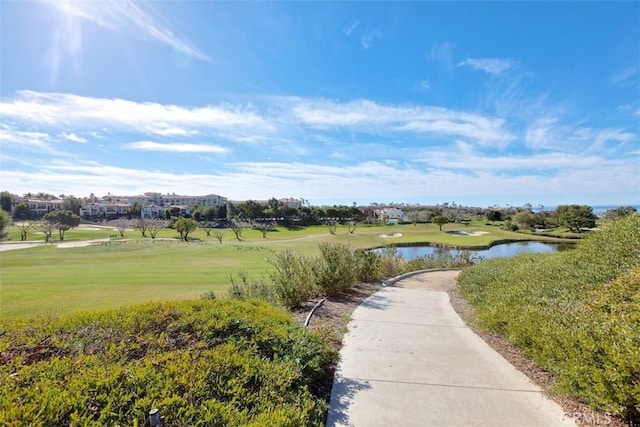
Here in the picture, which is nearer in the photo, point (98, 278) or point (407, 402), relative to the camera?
point (407, 402)

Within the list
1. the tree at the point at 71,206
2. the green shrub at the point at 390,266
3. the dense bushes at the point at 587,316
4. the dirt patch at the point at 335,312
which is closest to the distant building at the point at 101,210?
the tree at the point at 71,206

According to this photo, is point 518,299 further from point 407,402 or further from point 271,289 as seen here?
point 271,289

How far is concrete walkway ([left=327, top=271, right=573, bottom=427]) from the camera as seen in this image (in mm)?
3350

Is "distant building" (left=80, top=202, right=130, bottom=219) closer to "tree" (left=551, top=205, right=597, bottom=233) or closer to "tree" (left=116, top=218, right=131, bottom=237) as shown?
"tree" (left=116, top=218, right=131, bottom=237)

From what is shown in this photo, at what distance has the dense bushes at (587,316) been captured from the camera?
2.99 metres

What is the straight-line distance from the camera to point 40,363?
8.53 ft

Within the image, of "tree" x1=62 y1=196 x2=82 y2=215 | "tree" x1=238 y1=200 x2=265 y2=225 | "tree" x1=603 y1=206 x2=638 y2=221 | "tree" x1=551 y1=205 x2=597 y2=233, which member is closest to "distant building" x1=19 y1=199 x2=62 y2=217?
"tree" x1=62 y1=196 x2=82 y2=215

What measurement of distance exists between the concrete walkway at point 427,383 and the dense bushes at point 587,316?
46 centimetres

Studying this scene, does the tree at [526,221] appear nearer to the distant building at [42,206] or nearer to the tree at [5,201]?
the tree at [5,201]

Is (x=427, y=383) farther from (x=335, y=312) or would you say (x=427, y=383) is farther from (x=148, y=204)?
(x=148, y=204)

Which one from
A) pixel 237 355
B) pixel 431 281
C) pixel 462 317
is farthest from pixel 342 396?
pixel 431 281

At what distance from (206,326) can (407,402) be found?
241cm

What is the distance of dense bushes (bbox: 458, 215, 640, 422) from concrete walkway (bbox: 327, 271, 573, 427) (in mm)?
460

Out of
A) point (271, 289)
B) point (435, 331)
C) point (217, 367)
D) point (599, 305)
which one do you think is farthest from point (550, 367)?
point (271, 289)
